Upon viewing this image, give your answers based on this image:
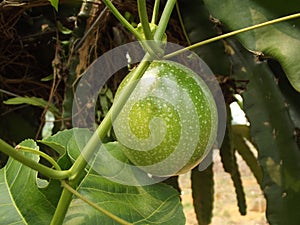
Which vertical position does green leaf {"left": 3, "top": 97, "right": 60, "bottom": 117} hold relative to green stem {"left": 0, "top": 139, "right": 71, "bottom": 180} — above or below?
below

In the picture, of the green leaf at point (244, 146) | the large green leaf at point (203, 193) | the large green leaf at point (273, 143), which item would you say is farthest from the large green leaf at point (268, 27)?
the green leaf at point (244, 146)

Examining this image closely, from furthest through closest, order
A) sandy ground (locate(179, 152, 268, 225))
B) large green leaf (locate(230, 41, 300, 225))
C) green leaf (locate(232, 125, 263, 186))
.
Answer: sandy ground (locate(179, 152, 268, 225)) → green leaf (locate(232, 125, 263, 186)) → large green leaf (locate(230, 41, 300, 225))

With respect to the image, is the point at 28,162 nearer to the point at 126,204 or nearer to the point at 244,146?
the point at 126,204

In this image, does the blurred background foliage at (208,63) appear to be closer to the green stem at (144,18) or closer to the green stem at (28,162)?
the green stem at (144,18)

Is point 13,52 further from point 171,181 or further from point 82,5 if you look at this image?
point 171,181

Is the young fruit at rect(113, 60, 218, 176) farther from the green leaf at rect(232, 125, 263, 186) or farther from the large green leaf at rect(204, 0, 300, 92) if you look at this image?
the green leaf at rect(232, 125, 263, 186)

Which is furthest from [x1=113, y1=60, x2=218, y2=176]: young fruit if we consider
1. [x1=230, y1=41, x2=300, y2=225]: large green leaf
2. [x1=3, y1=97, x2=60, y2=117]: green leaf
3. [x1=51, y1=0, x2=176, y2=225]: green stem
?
[x1=3, y1=97, x2=60, y2=117]: green leaf

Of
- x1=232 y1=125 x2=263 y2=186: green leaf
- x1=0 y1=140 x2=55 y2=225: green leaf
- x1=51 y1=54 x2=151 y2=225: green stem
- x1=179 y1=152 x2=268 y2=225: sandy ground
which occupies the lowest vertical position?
x1=179 y1=152 x2=268 y2=225: sandy ground

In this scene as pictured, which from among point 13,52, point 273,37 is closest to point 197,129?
point 273,37
